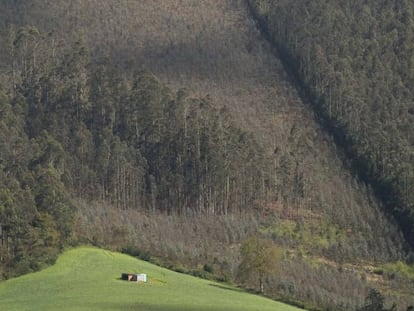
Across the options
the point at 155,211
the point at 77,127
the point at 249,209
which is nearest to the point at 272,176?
the point at 249,209

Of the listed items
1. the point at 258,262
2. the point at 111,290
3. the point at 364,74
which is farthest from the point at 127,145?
the point at 111,290

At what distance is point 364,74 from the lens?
11406 centimetres

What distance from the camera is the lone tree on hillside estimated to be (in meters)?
70.6

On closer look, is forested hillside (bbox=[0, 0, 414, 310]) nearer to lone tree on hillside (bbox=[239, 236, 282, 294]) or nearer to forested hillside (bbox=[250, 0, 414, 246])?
lone tree on hillside (bbox=[239, 236, 282, 294])

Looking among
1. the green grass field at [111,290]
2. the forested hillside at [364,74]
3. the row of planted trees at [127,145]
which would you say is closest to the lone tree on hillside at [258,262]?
the green grass field at [111,290]

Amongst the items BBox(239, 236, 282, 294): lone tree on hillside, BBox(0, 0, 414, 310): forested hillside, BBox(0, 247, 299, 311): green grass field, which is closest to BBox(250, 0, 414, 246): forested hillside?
BBox(0, 0, 414, 310): forested hillside

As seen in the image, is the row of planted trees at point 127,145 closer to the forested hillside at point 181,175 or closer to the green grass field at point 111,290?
the forested hillside at point 181,175

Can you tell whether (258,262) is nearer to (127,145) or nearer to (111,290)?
(111,290)

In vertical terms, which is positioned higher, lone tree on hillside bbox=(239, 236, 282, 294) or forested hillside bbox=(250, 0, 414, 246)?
forested hillside bbox=(250, 0, 414, 246)

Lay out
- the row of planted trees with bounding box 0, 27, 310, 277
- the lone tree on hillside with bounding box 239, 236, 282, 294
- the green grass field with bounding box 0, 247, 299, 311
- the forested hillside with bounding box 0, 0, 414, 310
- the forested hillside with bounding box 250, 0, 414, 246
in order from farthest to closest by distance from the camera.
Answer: the forested hillside with bounding box 250, 0, 414, 246 → the row of planted trees with bounding box 0, 27, 310, 277 → the forested hillside with bounding box 0, 0, 414, 310 → the lone tree on hillside with bounding box 239, 236, 282, 294 → the green grass field with bounding box 0, 247, 299, 311

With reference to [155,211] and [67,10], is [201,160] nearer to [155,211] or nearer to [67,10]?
[155,211]

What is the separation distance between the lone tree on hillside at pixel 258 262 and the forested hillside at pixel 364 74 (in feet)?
77.0

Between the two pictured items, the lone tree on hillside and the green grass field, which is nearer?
the green grass field

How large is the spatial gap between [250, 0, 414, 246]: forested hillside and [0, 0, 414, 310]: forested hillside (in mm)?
2134
